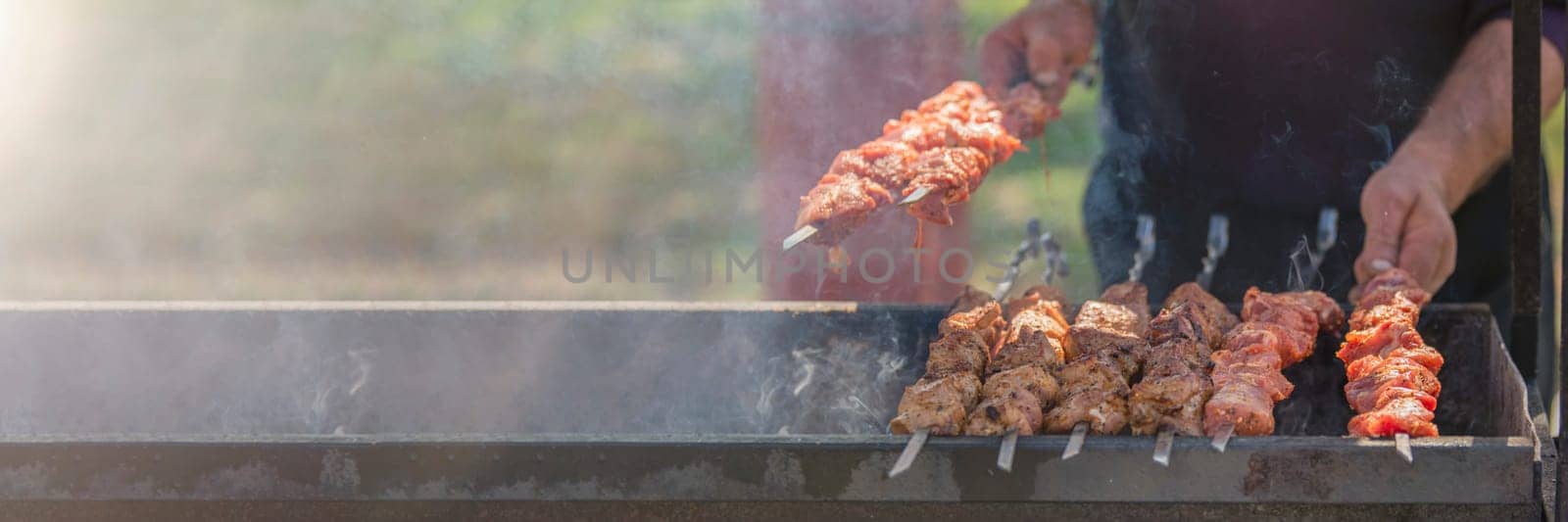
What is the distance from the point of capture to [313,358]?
3213 millimetres

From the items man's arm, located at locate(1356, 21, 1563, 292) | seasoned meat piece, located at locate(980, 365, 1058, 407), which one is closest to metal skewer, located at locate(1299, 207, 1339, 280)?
man's arm, located at locate(1356, 21, 1563, 292)

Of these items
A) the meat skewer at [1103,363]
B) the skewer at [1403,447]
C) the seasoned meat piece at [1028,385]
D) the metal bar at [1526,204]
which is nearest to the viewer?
the skewer at [1403,447]

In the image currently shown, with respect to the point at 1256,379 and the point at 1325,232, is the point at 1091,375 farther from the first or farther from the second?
the point at 1325,232

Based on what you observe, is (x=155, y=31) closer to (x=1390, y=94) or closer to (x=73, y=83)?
(x=73, y=83)

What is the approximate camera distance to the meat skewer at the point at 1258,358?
88.7 inches

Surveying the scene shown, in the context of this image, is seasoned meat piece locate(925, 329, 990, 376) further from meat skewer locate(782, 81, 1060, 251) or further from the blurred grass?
the blurred grass

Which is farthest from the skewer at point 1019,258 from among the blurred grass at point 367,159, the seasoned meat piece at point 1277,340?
the blurred grass at point 367,159

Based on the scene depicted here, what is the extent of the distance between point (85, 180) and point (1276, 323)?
8.94m

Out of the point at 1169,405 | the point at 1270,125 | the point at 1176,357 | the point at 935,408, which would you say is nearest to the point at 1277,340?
the point at 1176,357

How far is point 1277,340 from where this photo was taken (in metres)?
2.77

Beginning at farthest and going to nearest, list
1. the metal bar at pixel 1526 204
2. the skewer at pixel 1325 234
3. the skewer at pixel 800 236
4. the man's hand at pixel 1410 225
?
the skewer at pixel 1325 234
the man's hand at pixel 1410 225
the metal bar at pixel 1526 204
the skewer at pixel 800 236

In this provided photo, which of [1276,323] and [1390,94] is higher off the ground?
[1390,94]

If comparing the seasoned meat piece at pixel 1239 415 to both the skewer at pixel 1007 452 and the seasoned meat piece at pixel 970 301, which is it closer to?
the skewer at pixel 1007 452

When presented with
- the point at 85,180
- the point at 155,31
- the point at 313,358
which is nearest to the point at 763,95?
the point at 313,358
